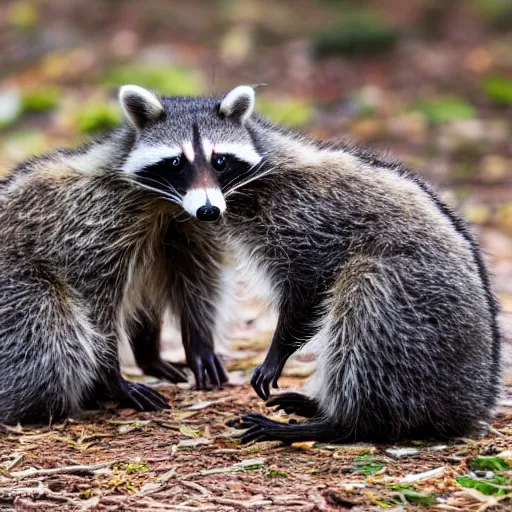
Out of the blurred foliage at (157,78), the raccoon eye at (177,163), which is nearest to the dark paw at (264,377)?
the raccoon eye at (177,163)

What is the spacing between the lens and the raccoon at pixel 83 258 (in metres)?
5.52

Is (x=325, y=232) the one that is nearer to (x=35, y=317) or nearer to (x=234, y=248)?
(x=234, y=248)

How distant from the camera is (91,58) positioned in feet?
55.1

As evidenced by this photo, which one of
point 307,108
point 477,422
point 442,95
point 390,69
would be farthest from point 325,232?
point 390,69

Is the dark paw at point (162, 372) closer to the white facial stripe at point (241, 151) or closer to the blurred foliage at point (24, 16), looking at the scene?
the white facial stripe at point (241, 151)

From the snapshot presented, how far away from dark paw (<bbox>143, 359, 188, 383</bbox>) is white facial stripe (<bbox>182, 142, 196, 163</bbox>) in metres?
1.89

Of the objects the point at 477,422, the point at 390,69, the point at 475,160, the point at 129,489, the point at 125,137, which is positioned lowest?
the point at 129,489

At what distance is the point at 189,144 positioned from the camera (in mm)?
5137

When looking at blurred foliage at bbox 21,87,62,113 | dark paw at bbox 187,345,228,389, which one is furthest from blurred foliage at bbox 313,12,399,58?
dark paw at bbox 187,345,228,389

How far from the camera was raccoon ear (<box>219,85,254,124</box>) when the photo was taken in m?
5.34

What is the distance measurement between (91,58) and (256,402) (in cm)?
1210

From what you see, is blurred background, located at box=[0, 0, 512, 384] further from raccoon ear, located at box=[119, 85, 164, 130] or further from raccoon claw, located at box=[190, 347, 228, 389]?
raccoon ear, located at box=[119, 85, 164, 130]

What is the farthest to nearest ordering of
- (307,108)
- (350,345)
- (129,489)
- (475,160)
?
(307,108)
(475,160)
(350,345)
(129,489)

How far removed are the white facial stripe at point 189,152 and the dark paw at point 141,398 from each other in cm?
154
